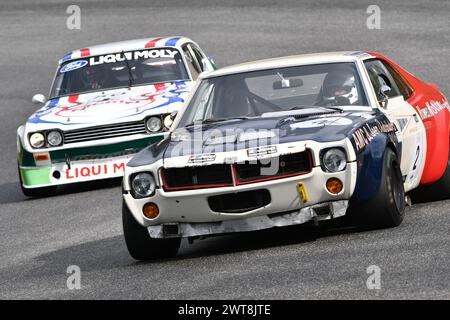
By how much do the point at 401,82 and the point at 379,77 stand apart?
60cm

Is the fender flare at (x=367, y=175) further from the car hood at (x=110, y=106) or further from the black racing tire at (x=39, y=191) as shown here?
the black racing tire at (x=39, y=191)

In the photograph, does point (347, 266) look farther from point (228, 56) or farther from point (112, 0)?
point (112, 0)

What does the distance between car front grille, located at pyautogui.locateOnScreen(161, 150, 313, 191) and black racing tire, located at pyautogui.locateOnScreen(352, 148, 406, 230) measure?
51cm

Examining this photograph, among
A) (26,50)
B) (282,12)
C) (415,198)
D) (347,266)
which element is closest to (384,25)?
(282,12)

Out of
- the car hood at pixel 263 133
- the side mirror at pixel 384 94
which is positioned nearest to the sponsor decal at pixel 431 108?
the side mirror at pixel 384 94

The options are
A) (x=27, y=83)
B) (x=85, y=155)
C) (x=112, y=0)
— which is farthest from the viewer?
(x=112, y=0)

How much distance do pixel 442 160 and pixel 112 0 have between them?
21.9m

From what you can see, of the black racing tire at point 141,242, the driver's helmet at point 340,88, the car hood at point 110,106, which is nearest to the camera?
the black racing tire at point 141,242

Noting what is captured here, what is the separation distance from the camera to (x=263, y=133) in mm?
8719

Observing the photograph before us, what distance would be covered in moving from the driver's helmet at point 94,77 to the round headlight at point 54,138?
1211 mm

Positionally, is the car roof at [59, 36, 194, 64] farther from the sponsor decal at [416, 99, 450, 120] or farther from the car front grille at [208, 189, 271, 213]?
the car front grille at [208, 189, 271, 213]

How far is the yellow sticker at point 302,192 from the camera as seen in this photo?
8.33 metres

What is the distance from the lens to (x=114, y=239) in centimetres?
1034

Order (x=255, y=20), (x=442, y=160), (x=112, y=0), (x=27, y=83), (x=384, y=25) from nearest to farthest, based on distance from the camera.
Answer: (x=442, y=160) < (x=27, y=83) < (x=384, y=25) < (x=255, y=20) < (x=112, y=0)
